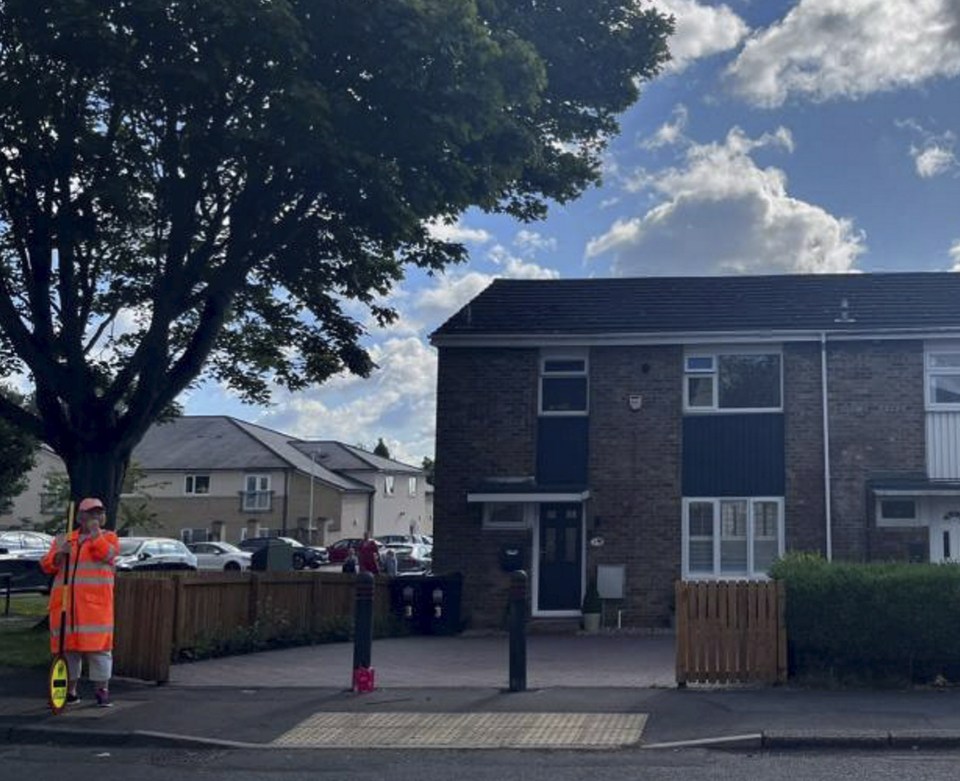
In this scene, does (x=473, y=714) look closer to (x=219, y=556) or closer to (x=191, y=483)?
(x=219, y=556)

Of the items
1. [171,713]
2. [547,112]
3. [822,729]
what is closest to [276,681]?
[171,713]

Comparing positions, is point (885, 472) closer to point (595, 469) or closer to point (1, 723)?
point (595, 469)

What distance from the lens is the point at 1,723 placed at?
11.3 metres

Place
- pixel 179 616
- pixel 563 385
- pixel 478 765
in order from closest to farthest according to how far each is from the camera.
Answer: pixel 478 765 → pixel 179 616 → pixel 563 385

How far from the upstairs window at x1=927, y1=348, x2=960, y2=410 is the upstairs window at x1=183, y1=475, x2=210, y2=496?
46.2 m

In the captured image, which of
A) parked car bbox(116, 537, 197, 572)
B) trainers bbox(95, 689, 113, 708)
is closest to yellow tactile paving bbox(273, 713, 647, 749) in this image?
trainers bbox(95, 689, 113, 708)

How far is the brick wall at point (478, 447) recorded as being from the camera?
25016mm

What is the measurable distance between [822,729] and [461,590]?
1447cm

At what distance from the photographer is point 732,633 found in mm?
13008

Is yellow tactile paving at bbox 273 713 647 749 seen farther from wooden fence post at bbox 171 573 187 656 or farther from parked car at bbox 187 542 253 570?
parked car at bbox 187 542 253 570

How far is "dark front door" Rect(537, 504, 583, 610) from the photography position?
2492cm

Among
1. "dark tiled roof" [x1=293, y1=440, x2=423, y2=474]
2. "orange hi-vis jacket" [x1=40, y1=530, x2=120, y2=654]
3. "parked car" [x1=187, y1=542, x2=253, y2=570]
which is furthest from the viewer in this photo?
"dark tiled roof" [x1=293, y1=440, x2=423, y2=474]

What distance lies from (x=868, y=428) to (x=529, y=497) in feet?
20.6

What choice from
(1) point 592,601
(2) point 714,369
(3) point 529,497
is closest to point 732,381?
(2) point 714,369
